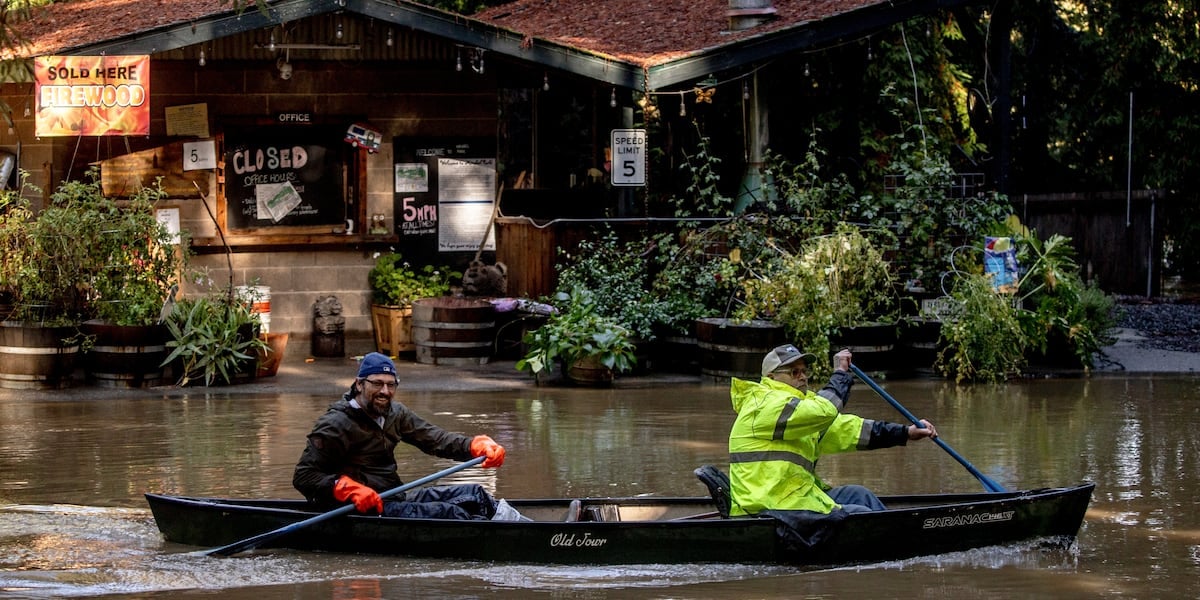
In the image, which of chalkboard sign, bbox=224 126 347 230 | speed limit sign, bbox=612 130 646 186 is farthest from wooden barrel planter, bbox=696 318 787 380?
chalkboard sign, bbox=224 126 347 230

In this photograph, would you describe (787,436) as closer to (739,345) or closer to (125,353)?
(739,345)

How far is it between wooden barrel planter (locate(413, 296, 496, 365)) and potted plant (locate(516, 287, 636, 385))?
44.1 inches

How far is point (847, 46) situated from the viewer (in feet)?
65.4

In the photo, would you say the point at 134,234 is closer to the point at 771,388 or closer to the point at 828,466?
the point at 828,466

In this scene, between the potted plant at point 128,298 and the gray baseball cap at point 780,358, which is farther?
the potted plant at point 128,298

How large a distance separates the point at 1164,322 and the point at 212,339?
42.5 feet

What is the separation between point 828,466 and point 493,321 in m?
6.12

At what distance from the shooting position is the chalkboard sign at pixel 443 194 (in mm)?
18656

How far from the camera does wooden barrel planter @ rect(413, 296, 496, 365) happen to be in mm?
17500

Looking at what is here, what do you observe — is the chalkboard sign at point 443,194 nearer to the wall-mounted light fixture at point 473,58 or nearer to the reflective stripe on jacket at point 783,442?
the wall-mounted light fixture at point 473,58

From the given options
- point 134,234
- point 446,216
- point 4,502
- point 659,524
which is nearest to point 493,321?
point 446,216

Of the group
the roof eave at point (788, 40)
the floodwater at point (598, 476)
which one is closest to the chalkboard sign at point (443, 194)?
the roof eave at point (788, 40)

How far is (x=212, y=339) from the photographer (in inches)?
634

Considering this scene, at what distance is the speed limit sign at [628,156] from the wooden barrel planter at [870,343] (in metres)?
3.37
